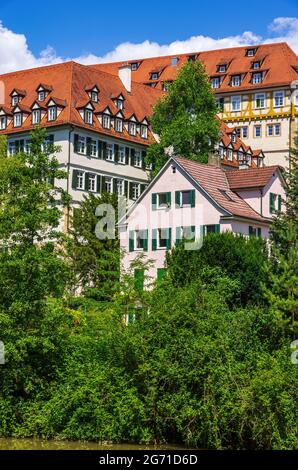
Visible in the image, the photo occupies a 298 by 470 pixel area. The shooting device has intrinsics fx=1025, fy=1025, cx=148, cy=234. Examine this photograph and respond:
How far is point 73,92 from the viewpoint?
64.9 m

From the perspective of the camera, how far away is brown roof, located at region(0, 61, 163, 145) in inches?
2516

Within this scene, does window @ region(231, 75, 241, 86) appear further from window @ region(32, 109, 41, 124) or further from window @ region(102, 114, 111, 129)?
window @ region(32, 109, 41, 124)

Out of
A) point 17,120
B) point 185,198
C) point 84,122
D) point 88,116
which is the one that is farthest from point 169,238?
point 17,120

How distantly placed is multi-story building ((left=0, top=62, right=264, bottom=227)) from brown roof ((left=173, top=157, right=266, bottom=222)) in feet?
38.3

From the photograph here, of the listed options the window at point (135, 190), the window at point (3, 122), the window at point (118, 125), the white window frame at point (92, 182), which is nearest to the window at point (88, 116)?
the window at point (118, 125)

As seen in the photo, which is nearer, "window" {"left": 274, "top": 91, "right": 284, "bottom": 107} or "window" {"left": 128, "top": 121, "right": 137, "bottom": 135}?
"window" {"left": 128, "top": 121, "right": 137, "bottom": 135}

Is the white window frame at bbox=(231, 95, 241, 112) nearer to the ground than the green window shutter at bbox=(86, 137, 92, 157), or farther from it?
farther from it

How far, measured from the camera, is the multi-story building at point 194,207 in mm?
49125

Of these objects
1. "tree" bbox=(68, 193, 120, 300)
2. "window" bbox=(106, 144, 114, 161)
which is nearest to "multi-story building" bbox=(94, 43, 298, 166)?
"window" bbox=(106, 144, 114, 161)

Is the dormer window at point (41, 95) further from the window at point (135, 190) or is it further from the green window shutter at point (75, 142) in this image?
the window at point (135, 190)

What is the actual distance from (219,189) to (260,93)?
3531 centimetres

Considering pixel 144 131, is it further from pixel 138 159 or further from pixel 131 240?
pixel 131 240
